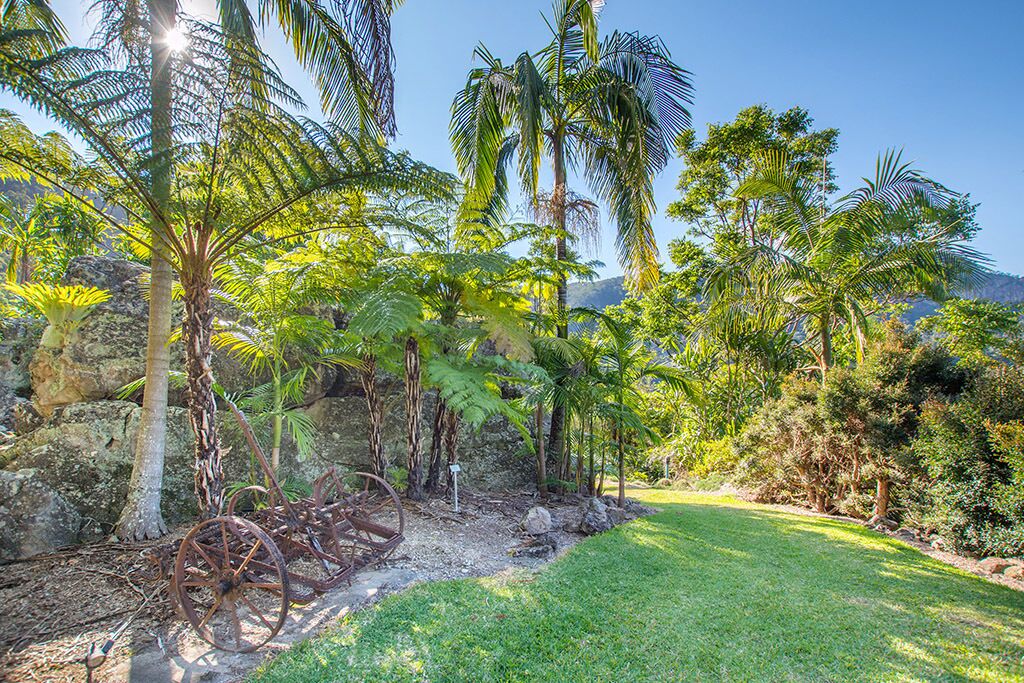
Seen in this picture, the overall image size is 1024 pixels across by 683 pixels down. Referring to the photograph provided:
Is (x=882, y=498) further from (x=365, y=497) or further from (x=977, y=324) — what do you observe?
(x=977, y=324)

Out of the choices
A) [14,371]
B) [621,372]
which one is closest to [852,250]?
[621,372]

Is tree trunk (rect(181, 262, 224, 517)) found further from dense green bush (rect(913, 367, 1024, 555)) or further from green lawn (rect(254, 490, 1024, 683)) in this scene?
dense green bush (rect(913, 367, 1024, 555))

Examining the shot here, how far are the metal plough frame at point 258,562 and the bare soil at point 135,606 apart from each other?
0.45 ft

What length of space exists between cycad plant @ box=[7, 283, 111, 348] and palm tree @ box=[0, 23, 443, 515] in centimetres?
Answer: 142

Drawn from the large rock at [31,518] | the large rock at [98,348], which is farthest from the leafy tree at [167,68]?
the large rock at [98,348]

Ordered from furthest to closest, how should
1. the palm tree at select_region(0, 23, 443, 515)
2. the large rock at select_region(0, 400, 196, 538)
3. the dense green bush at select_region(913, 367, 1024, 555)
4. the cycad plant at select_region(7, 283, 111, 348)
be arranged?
the cycad plant at select_region(7, 283, 111, 348) < the large rock at select_region(0, 400, 196, 538) < the dense green bush at select_region(913, 367, 1024, 555) < the palm tree at select_region(0, 23, 443, 515)

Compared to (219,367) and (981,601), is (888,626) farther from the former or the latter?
(219,367)

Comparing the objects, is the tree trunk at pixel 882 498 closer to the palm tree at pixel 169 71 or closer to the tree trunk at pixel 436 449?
the tree trunk at pixel 436 449

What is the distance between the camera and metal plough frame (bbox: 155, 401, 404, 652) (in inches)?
108

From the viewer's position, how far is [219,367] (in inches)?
228

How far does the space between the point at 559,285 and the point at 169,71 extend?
15.8ft

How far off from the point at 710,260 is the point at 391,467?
983cm

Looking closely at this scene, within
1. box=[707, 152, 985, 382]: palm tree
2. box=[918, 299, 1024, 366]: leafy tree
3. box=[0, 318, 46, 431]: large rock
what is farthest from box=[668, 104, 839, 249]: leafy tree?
box=[0, 318, 46, 431]: large rock

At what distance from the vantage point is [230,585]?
2822 mm
